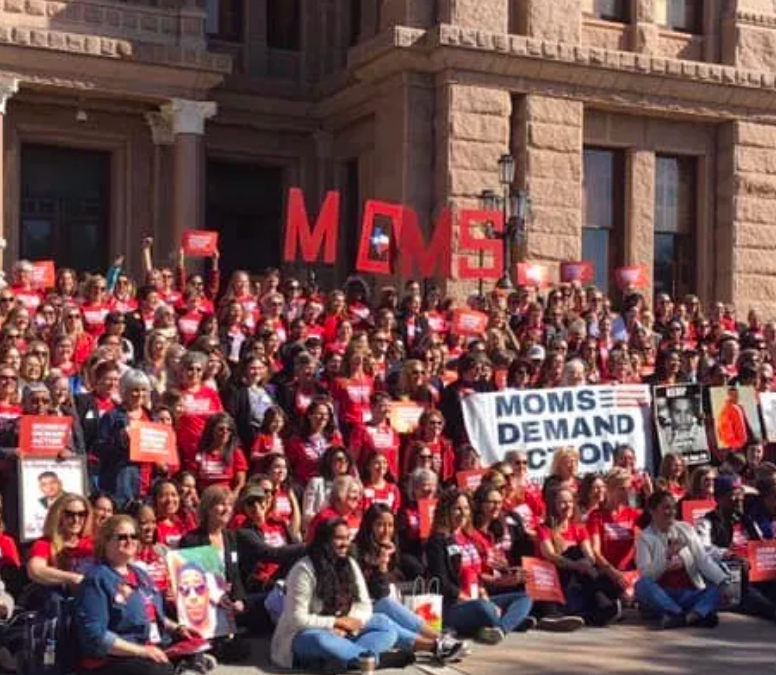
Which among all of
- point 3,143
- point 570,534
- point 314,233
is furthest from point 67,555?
point 3,143

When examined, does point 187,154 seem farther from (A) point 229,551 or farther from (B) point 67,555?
(B) point 67,555

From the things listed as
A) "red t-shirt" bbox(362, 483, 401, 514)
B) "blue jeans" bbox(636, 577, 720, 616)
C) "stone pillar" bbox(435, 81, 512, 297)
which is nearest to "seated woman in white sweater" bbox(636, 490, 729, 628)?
"blue jeans" bbox(636, 577, 720, 616)

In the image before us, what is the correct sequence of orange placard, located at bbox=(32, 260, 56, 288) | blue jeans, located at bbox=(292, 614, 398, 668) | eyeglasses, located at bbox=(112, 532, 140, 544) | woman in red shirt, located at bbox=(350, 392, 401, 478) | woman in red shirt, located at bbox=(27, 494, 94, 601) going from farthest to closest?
orange placard, located at bbox=(32, 260, 56, 288) < woman in red shirt, located at bbox=(350, 392, 401, 478) < blue jeans, located at bbox=(292, 614, 398, 668) < woman in red shirt, located at bbox=(27, 494, 94, 601) < eyeglasses, located at bbox=(112, 532, 140, 544)

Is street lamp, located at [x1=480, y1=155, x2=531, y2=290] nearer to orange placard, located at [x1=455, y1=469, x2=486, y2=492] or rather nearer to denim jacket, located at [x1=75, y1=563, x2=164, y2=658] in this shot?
orange placard, located at [x1=455, y1=469, x2=486, y2=492]

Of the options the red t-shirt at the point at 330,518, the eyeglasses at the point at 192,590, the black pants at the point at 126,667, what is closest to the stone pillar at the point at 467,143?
the red t-shirt at the point at 330,518

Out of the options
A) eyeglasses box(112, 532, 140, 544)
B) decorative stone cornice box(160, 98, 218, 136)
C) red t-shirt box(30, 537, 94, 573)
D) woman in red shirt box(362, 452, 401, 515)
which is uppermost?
decorative stone cornice box(160, 98, 218, 136)

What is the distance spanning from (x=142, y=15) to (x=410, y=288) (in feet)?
28.1

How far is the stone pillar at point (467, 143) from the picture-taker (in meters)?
23.3

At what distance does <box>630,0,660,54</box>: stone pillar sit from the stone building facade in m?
0.03

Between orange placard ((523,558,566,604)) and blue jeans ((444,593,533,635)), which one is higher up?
orange placard ((523,558,566,604))

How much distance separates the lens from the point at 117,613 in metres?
9.53

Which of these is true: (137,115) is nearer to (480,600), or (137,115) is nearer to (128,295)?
(128,295)

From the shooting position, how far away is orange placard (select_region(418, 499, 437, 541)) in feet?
39.3

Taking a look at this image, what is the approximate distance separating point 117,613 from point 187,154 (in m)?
15.6
